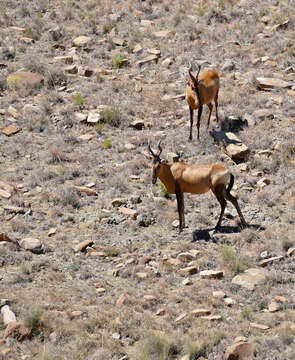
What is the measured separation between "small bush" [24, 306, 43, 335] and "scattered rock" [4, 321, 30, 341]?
0.34 feet

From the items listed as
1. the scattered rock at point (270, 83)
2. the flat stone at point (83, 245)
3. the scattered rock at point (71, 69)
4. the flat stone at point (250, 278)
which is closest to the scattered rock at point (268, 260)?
the flat stone at point (250, 278)

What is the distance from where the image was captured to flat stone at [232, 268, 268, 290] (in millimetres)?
10680

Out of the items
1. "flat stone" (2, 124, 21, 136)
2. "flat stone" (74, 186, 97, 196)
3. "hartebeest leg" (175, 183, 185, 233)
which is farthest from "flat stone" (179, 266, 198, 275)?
"flat stone" (2, 124, 21, 136)

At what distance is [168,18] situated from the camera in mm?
25609

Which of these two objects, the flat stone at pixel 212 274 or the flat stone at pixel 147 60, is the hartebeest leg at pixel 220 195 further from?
the flat stone at pixel 147 60

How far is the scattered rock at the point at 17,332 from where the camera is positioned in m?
9.29

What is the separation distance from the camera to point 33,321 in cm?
945

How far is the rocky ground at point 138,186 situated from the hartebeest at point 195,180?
2.16 ft

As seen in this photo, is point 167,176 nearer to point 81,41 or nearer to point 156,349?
point 156,349

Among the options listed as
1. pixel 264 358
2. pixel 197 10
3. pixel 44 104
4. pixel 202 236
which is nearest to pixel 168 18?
pixel 197 10

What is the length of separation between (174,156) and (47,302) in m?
6.98

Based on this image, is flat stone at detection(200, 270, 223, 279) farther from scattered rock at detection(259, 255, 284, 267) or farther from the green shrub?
the green shrub

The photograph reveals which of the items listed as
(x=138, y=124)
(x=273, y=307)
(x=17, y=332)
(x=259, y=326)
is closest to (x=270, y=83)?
(x=138, y=124)

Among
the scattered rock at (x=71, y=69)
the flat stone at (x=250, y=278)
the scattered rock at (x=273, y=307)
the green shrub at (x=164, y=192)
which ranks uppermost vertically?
the scattered rock at (x=71, y=69)
